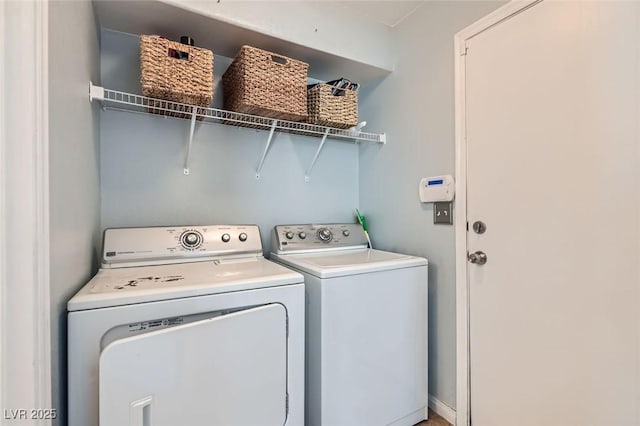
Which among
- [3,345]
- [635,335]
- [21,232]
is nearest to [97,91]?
[21,232]

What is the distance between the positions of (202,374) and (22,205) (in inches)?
28.3

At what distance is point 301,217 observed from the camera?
2109 millimetres

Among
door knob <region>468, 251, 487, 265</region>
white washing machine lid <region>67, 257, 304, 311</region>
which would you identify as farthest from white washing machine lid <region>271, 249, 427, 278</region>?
door knob <region>468, 251, 487, 265</region>

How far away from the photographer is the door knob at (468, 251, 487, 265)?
57.6 inches

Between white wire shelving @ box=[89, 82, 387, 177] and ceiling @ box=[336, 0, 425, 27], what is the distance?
28.5 inches

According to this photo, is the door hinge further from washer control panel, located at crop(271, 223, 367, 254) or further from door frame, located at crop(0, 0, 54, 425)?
door frame, located at crop(0, 0, 54, 425)

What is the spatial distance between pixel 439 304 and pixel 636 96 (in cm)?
122

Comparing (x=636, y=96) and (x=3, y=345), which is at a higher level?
(x=636, y=96)

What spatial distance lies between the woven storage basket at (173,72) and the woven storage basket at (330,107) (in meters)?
0.61

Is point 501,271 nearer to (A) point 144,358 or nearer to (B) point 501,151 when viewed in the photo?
(B) point 501,151

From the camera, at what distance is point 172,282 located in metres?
1.11

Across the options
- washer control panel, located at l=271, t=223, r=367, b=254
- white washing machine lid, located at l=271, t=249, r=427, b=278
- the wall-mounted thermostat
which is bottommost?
white washing machine lid, located at l=271, t=249, r=427, b=278

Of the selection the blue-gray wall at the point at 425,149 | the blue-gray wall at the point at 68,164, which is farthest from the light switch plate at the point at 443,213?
the blue-gray wall at the point at 68,164

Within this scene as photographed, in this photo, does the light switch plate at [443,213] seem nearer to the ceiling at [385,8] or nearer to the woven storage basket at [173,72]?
the ceiling at [385,8]
